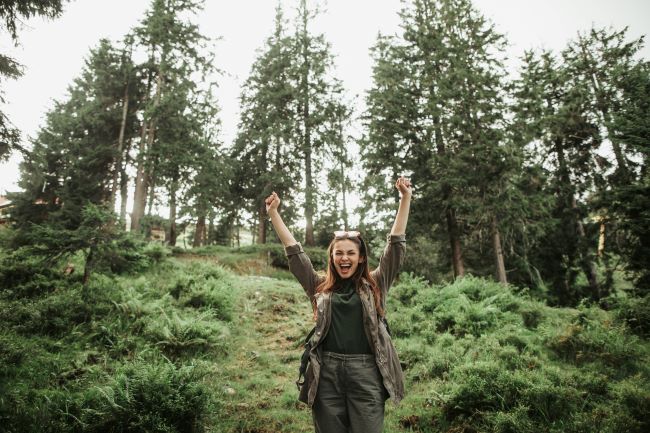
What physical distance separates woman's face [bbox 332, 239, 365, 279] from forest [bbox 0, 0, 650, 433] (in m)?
3.30

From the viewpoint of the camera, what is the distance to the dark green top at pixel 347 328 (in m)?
2.95

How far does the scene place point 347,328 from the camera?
3.01 metres

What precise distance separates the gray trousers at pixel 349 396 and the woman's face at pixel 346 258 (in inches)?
28.5

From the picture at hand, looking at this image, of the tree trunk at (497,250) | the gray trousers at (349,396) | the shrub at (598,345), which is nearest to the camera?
the gray trousers at (349,396)

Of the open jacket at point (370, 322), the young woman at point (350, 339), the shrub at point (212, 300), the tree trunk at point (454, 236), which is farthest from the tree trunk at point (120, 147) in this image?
the young woman at point (350, 339)

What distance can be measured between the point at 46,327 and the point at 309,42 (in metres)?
25.0

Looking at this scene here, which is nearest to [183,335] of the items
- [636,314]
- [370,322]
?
[370,322]

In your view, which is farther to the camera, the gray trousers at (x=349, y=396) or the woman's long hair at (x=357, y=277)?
the woman's long hair at (x=357, y=277)

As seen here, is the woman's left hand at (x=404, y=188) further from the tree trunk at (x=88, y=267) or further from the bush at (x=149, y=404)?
the tree trunk at (x=88, y=267)

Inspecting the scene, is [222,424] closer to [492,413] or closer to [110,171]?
[492,413]

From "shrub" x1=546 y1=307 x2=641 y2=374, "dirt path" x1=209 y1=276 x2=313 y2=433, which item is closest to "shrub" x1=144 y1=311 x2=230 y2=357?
"dirt path" x1=209 y1=276 x2=313 y2=433

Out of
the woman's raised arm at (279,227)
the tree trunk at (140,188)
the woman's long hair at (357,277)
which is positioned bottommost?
the woman's long hair at (357,277)

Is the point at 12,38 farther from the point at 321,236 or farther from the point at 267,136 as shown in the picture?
the point at 321,236

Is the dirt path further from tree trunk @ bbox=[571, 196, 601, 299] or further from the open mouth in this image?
tree trunk @ bbox=[571, 196, 601, 299]
